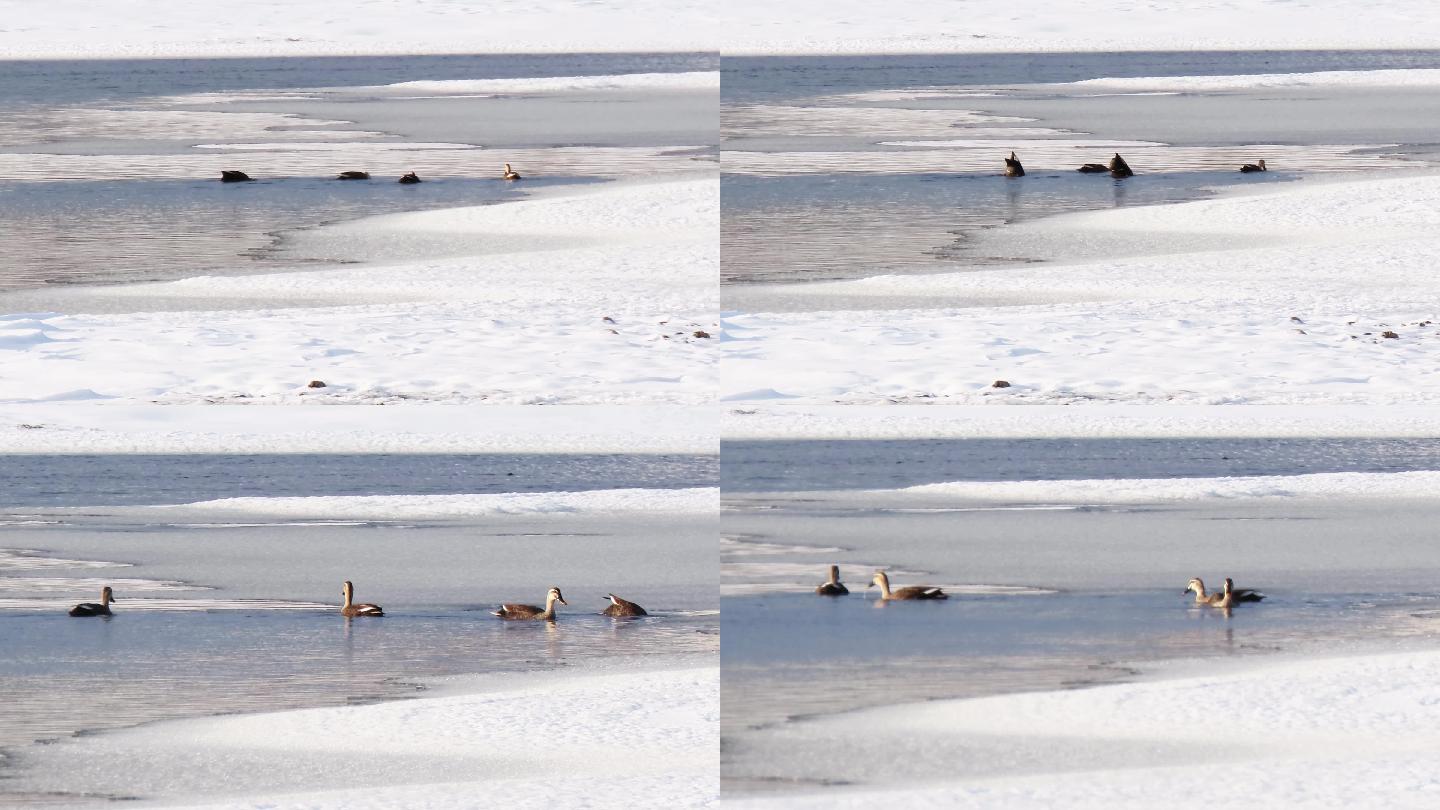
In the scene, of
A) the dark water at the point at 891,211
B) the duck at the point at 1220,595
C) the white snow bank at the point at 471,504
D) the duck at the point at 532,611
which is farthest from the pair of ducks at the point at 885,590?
the dark water at the point at 891,211

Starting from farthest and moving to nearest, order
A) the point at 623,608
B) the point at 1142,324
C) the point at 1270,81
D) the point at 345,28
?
1. the point at 345,28
2. the point at 1270,81
3. the point at 1142,324
4. the point at 623,608

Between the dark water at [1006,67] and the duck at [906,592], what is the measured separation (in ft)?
47.4

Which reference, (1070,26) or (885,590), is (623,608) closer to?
(885,590)

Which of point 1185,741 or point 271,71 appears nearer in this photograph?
point 1185,741

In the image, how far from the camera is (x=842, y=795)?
196 inches

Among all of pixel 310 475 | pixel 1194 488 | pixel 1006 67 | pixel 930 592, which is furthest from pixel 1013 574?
pixel 1006 67

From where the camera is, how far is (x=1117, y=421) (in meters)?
9.80

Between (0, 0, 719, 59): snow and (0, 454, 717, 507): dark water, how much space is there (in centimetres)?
1639

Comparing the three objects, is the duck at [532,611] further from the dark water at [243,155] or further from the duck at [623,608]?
the dark water at [243,155]

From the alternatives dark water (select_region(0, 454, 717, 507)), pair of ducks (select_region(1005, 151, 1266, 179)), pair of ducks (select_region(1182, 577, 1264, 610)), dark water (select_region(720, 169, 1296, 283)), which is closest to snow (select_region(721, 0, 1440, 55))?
pair of ducks (select_region(1005, 151, 1266, 179))

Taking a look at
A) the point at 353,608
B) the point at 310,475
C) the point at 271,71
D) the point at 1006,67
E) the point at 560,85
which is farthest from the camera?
the point at 271,71

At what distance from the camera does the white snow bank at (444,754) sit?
5512 millimetres

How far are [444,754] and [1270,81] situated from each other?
18.0 m

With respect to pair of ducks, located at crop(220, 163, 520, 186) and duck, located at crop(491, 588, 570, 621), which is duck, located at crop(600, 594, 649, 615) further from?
pair of ducks, located at crop(220, 163, 520, 186)
